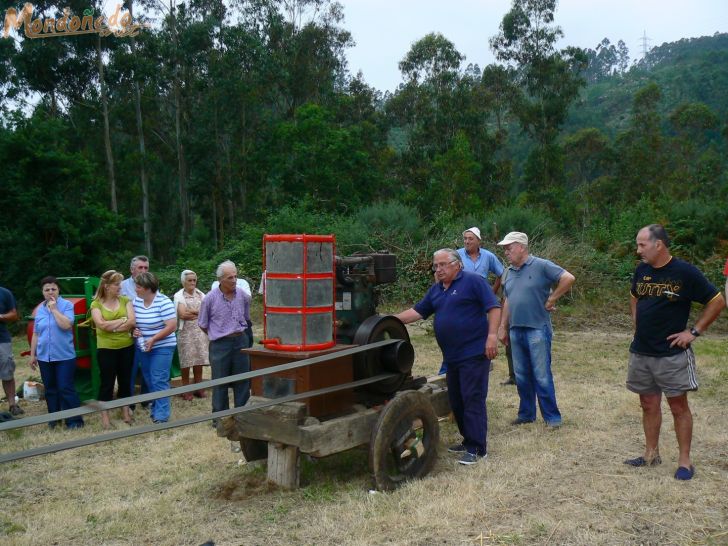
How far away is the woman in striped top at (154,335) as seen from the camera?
23.0 feet

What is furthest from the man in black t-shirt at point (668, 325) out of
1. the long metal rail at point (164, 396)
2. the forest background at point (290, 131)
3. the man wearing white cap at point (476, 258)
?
the forest background at point (290, 131)

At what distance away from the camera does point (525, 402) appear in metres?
6.47

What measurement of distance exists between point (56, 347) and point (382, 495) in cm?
402

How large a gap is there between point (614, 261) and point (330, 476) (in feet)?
44.5

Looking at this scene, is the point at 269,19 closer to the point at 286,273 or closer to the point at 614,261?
the point at 614,261

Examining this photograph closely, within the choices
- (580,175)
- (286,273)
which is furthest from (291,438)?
(580,175)

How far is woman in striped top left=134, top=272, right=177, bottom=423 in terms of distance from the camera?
7.02 meters

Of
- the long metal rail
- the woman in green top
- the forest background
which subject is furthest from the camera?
the forest background

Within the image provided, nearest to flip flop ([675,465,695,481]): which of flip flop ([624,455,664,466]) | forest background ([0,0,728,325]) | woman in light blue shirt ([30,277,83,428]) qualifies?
flip flop ([624,455,664,466])

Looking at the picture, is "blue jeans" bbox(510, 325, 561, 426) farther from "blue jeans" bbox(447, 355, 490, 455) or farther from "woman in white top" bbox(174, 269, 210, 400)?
"woman in white top" bbox(174, 269, 210, 400)

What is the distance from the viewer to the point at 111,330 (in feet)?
22.7

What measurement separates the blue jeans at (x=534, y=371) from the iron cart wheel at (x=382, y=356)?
A: 147cm

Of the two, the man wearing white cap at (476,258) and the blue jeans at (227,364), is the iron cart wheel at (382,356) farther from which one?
the man wearing white cap at (476,258)

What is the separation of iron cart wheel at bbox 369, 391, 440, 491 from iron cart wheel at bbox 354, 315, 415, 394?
0.30m
